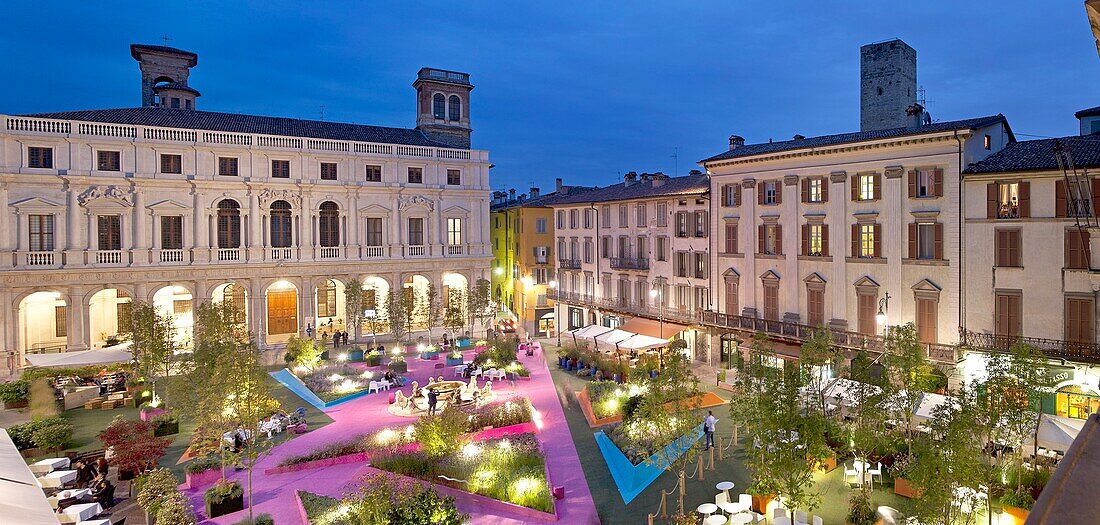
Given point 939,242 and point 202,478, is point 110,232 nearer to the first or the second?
point 202,478

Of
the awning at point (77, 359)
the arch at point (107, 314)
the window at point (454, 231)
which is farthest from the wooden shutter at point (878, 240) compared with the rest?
the arch at point (107, 314)

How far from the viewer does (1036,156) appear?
27.4 m

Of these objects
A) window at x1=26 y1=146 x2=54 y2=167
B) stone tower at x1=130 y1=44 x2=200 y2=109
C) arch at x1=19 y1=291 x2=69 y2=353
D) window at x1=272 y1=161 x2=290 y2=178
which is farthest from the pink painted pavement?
stone tower at x1=130 y1=44 x2=200 y2=109

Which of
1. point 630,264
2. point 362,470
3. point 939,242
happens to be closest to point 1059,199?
point 939,242

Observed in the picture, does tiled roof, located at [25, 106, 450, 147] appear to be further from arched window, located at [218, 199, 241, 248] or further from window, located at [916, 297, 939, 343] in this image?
window, located at [916, 297, 939, 343]

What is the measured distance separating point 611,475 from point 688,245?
77.6 feet

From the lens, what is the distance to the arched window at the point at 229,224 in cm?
4397

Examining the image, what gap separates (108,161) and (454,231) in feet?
81.8

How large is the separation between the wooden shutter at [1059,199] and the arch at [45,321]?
2167 inches

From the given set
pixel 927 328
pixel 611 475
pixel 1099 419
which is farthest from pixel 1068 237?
pixel 1099 419

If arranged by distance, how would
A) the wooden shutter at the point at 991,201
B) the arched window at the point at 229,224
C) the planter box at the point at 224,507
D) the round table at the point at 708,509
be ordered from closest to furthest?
the round table at the point at 708,509 → the planter box at the point at 224,507 → the wooden shutter at the point at 991,201 → the arched window at the point at 229,224

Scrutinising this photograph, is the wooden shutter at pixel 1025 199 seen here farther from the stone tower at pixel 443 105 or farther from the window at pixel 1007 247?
the stone tower at pixel 443 105

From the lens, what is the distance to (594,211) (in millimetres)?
50688

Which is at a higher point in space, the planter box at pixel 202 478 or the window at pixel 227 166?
the window at pixel 227 166
